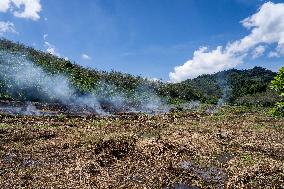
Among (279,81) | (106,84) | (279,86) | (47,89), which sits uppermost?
(106,84)

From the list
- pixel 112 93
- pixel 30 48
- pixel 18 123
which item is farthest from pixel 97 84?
pixel 18 123

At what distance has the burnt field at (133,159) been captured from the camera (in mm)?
15297

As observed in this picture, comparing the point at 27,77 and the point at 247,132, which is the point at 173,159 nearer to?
the point at 247,132

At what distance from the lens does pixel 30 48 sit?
217 ft

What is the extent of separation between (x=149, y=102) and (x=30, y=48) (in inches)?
846

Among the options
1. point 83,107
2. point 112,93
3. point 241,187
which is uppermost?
point 112,93

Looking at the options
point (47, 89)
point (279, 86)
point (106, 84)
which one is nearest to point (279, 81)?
point (279, 86)

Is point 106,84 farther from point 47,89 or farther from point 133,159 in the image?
point 133,159

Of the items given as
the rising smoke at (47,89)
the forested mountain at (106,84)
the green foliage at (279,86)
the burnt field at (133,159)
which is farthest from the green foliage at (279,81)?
the forested mountain at (106,84)

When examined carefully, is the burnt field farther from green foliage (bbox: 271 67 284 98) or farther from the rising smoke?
the rising smoke

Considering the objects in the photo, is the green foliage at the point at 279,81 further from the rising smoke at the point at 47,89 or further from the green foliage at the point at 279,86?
the rising smoke at the point at 47,89

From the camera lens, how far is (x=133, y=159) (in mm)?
18406

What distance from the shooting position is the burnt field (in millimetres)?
15297

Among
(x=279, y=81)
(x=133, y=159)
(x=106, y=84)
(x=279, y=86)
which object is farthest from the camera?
(x=106, y=84)
